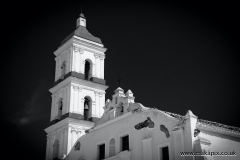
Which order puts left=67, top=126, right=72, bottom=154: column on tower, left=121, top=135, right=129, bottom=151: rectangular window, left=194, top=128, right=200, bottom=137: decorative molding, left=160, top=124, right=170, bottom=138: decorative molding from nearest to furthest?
1. left=194, top=128, right=200, bottom=137: decorative molding
2. left=160, top=124, right=170, bottom=138: decorative molding
3. left=121, top=135, right=129, bottom=151: rectangular window
4. left=67, top=126, right=72, bottom=154: column on tower

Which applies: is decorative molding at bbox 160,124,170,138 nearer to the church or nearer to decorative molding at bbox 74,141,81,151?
the church

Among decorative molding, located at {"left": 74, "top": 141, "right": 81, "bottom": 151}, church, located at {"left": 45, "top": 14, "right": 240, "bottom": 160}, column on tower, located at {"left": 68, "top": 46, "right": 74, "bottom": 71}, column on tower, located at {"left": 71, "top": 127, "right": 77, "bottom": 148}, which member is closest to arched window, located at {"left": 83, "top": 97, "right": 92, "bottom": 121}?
church, located at {"left": 45, "top": 14, "right": 240, "bottom": 160}

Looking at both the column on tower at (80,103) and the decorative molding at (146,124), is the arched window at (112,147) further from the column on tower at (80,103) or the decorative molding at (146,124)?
the column on tower at (80,103)

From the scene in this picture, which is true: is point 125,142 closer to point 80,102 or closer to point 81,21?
point 80,102

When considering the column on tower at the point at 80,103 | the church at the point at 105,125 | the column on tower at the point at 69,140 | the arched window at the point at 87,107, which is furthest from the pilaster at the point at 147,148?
the arched window at the point at 87,107

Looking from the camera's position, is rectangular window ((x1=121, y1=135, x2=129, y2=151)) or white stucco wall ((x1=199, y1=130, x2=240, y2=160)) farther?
rectangular window ((x1=121, y1=135, x2=129, y2=151))

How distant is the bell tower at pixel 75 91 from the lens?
2841cm

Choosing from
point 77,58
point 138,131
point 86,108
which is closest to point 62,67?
point 77,58

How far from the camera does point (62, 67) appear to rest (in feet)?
105

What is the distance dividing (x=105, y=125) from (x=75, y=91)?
19.9ft

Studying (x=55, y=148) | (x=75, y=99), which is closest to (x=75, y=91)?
(x=75, y=99)

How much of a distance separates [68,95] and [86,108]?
1788mm

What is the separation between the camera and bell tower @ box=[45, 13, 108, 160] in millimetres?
28406

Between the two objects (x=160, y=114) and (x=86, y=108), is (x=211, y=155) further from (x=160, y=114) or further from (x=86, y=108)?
(x=86, y=108)
